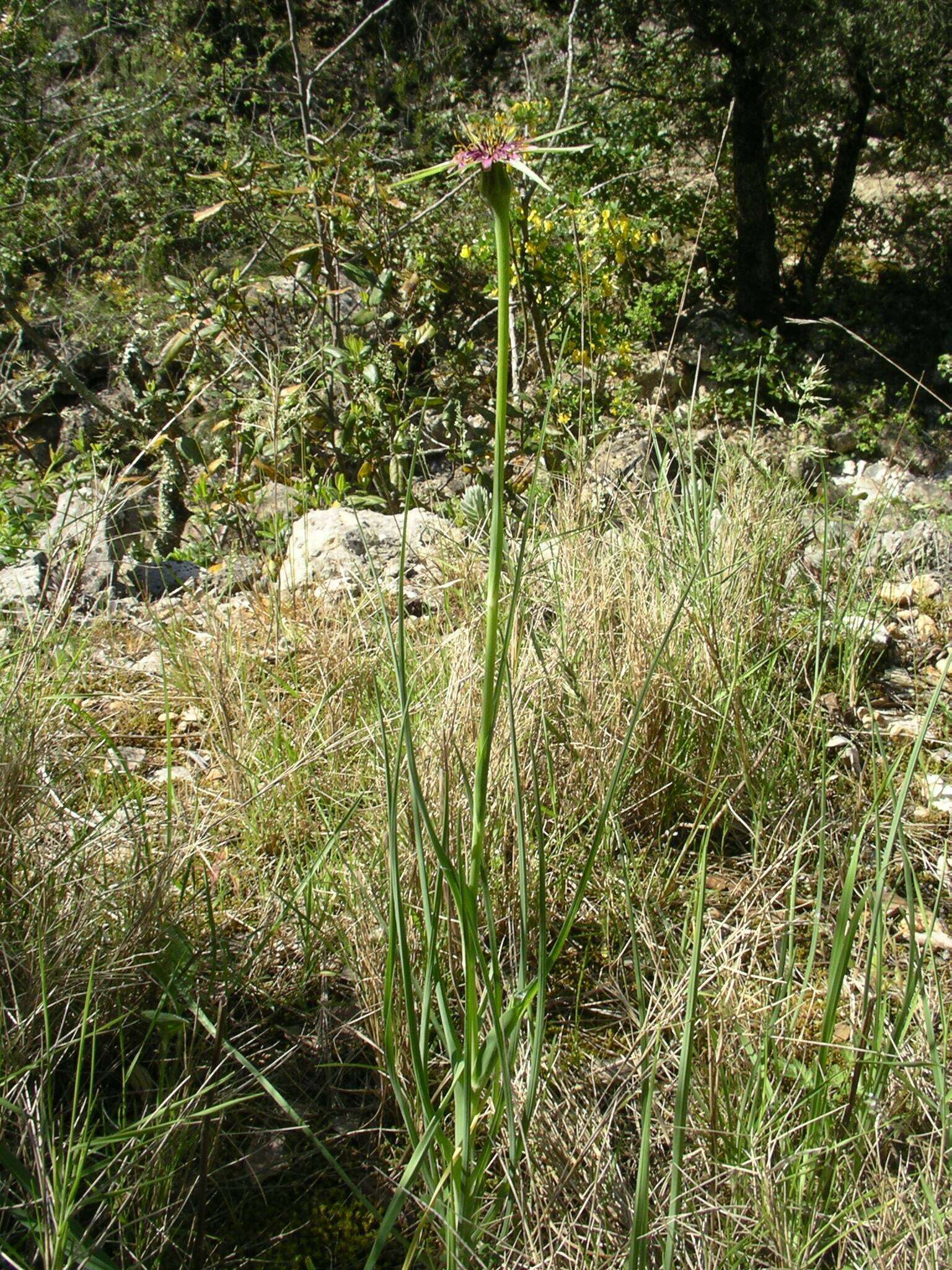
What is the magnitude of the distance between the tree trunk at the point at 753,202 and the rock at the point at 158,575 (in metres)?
3.77

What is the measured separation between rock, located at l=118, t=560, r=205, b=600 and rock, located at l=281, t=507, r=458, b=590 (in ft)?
1.21

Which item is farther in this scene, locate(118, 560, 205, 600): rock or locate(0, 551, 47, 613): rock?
locate(118, 560, 205, 600): rock

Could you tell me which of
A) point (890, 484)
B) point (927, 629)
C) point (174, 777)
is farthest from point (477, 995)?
point (890, 484)

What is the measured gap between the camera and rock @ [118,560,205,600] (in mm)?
3035

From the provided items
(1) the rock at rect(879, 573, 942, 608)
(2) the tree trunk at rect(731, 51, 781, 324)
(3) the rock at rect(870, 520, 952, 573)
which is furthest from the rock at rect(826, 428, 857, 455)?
(1) the rock at rect(879, 573, 942, 608)

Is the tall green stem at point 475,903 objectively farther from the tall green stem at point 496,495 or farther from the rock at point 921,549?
the rock at point 921,549

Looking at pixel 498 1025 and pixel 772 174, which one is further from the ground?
pixel 772 174

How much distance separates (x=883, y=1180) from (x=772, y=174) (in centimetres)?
591

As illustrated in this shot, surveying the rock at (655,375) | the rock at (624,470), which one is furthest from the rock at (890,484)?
the rock at (655,375)

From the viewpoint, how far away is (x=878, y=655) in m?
2.31

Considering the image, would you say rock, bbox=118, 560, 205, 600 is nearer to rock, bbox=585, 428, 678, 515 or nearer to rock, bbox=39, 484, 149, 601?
rock, bbox=39, 484, 149, 601

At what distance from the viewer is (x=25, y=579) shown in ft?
9.30

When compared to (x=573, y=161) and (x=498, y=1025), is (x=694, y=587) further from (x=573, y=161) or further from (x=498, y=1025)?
(x=573, y=161)

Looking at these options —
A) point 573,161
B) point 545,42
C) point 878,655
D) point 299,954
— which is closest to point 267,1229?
point 299,954
